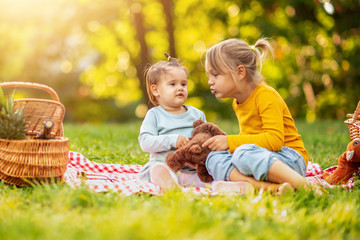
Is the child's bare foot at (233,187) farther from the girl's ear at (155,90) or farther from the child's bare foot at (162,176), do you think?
the girl's ear at (155,90)

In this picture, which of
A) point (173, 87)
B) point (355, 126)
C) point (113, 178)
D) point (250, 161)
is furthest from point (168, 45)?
point (250, 161)

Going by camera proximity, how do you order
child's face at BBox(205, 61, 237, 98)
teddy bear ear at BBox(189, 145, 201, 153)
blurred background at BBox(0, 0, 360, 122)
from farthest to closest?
blurred background at BBox(0, 0, 360, 122), child's face at BBox(205, 61, 237, 98), teddy bear ear at BBox(189, 145, 201, 153)

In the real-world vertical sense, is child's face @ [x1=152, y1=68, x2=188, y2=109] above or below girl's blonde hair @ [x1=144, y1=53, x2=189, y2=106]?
below

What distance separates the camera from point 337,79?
1246 cm

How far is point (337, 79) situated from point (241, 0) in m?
4.57

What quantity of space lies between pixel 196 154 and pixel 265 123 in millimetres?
558

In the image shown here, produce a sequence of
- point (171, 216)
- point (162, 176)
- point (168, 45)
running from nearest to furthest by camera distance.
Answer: point (171, 216) → point (162, 176) → point (168, 45)

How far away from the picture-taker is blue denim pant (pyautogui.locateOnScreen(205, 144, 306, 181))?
8.56ft

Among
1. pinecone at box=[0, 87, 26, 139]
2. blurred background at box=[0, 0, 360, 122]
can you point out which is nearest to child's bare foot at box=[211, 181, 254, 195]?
pinecone at box=[0, 87, 26, 139]

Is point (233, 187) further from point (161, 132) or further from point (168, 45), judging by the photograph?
point (168, 45)

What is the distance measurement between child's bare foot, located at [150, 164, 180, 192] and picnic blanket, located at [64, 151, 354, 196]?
0.15ft

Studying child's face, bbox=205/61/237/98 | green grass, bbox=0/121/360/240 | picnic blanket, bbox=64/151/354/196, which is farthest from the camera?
child's face, bbox=205/61/237/98

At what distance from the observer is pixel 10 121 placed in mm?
2676

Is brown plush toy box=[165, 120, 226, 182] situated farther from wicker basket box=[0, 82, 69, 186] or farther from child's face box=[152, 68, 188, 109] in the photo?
wicker basket box=[0, 82, 69, 186]
